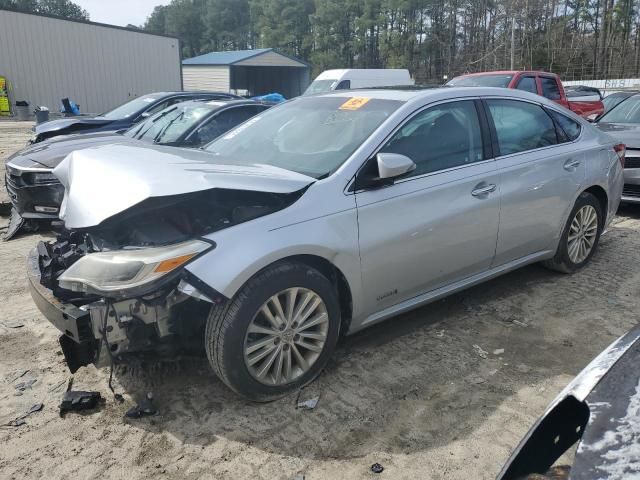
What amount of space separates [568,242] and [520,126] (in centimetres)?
120

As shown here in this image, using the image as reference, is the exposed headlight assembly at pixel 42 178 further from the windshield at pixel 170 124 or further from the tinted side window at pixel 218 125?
the tinted side window at pixel 218 125

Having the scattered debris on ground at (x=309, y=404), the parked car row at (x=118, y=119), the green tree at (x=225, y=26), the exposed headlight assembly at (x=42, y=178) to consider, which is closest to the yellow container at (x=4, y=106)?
the parked car row at (x=118, y=119)

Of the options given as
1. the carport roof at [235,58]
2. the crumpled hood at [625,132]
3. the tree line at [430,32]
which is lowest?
the crumpled hood at [625,132]

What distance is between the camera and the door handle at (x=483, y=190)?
12.3 ft

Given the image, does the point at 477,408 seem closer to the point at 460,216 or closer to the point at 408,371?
the point at 408,371

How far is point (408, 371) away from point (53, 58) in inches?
1155

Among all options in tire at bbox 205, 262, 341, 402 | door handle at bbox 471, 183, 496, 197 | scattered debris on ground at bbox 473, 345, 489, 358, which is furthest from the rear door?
tire at bbox 205, 262, 341, 402

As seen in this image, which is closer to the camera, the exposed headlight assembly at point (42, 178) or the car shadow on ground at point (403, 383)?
the car shadow on ground at point (403, 383)

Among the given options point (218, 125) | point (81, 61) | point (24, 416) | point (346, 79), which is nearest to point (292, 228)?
point (24, 416)

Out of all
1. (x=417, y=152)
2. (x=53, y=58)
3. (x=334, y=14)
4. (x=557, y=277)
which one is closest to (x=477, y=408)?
(x=417, y=152)

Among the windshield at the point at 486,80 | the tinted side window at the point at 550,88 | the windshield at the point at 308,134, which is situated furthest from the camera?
the tinted side window at the point at 550,88

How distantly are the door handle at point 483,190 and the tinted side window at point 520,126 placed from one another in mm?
334

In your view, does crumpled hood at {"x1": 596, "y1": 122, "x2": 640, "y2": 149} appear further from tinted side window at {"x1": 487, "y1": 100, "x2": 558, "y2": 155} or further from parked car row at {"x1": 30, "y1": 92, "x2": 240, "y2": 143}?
parked car row at {"x1": 30, "y1": 92, "x2": 240, "y2": 143}

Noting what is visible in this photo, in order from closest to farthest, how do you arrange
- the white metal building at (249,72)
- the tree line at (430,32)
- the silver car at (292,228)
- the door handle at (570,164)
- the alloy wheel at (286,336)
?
the silver car at (292,228) → the alloy wheel at (286,336) → the door handle at (570,164) → the white metal building at (249,72) → the tree line at (430,32)
